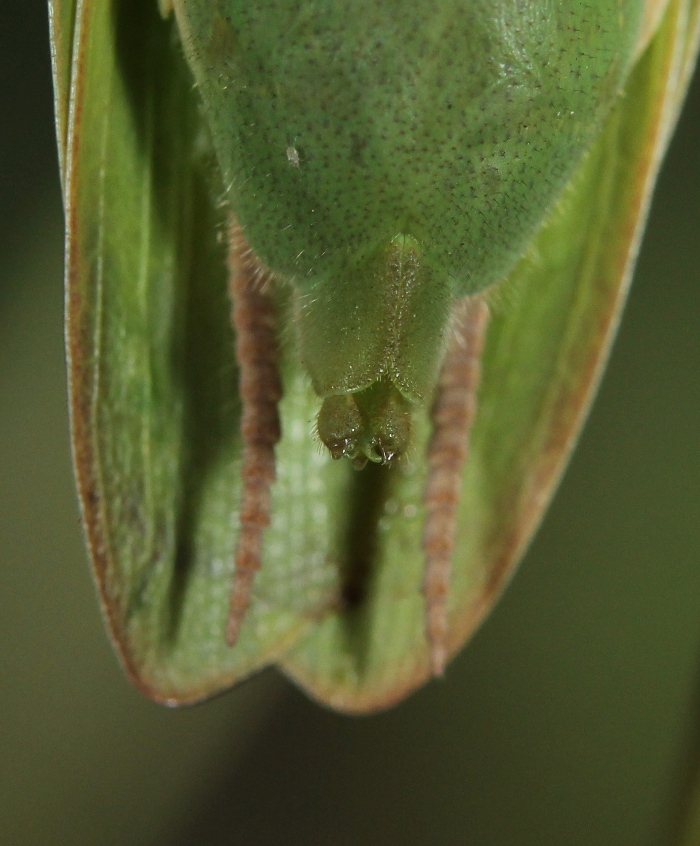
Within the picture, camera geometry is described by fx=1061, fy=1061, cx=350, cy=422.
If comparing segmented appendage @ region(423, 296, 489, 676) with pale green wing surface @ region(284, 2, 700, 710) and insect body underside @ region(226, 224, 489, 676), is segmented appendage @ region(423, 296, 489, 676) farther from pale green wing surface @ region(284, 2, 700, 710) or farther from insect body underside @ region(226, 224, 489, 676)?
pale green wing surface @ region(284, 2, 700, 710)

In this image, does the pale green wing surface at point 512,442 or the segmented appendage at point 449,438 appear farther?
the pale green wing surface at point 512,442

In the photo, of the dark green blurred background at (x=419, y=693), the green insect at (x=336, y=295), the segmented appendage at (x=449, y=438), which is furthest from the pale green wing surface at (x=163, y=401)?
the dark green blurred background at (x=419, y=693)

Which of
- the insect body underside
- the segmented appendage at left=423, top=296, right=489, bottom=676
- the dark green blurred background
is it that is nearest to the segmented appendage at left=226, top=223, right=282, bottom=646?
the insect body underside

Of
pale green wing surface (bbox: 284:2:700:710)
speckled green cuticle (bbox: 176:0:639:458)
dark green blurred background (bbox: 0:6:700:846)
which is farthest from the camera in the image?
dark green blurred background (bbox: 0:6:700:846)

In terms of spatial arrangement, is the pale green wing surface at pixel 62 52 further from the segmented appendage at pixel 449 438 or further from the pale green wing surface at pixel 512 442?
the pale green wing surface at pixel 512 442

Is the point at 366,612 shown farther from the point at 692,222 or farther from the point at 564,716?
the point at 692,222

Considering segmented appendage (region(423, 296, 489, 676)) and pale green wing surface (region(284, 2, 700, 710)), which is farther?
pale green wing surface (region(284, 2, 700, 710))

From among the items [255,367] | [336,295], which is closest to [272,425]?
[255,367]

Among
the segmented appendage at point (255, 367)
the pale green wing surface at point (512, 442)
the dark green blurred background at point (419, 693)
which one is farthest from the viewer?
the dark green blurred background at point (419, 693)
